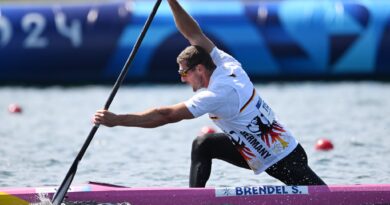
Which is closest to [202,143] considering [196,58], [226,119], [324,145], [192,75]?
[226,119]

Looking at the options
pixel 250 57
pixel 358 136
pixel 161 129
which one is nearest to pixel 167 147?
pixel 161 129

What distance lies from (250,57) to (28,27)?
478cm

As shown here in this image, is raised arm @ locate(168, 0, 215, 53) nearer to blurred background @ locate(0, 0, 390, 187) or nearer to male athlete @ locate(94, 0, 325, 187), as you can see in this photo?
male athlete @ locate(94, 0, 325, 187)

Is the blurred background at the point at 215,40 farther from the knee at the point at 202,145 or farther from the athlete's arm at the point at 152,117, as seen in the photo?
the athlete's arm at the point at 152,117

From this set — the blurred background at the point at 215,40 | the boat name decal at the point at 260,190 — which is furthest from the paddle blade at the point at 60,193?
Answer: the blurred background at the point at 215,40

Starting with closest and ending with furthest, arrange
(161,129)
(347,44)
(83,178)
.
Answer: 1. (83,178)
2. (161,129)
3. (347,44)

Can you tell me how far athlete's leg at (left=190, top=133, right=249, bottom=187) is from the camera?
8.75 meters

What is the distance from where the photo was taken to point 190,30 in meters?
9.02

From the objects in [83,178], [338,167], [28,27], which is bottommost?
[338,167]

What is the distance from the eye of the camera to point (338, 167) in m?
11.7

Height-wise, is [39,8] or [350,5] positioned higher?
[39,8]

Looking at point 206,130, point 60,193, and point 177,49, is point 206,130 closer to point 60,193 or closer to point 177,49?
point 177,49

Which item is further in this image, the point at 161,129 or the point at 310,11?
the point at 310,11

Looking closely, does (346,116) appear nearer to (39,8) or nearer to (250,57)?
(250,57)
